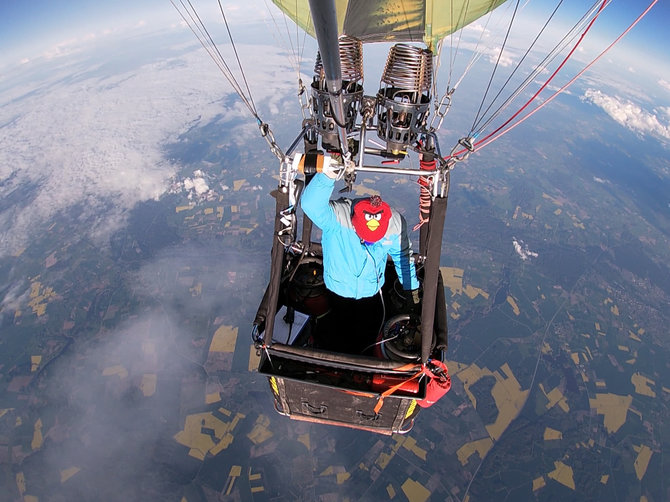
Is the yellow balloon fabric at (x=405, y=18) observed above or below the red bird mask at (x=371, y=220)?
above

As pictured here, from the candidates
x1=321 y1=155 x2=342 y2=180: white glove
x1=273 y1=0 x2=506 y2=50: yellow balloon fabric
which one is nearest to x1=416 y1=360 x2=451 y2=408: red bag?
x1=321 y1=155 x2=342 y2=180: white glove

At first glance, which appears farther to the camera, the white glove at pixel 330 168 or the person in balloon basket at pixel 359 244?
the person in balloon basket at pixel 359 244

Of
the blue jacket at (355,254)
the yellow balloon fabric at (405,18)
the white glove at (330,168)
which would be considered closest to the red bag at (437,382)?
the blue jacket at (355,254)

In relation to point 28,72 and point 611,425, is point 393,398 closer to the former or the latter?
point 611,425

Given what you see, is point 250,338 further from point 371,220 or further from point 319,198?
point 319,198

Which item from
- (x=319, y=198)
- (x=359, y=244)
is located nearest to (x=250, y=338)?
(x=359, y=244)

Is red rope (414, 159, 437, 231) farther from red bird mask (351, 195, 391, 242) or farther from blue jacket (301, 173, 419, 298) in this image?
red bird mask (351, 195, 391, 242)

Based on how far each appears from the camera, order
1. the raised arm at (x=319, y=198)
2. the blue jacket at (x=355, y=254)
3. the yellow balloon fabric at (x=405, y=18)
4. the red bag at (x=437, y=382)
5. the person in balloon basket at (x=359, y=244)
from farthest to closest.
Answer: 1. the yellow balloon fabric at (x=405, y=18)
2. the blue jacket at (x=355, y=254)
3. the person in balloon basket at (x=359, y=244)
4. the raised arm at (x=319, y=198)
5. the red bag at (x=437, y=382)

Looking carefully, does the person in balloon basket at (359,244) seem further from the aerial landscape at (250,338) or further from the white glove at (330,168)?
the aerial landscape at (250,338)

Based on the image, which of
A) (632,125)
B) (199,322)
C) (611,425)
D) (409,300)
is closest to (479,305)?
(611,425)
